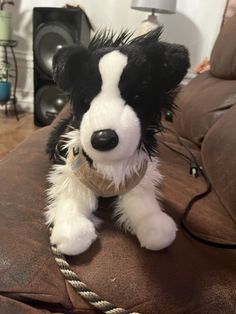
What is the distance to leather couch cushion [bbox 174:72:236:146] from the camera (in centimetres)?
110

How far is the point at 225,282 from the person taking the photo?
0.52 meters

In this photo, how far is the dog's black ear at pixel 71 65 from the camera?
0.55 meters

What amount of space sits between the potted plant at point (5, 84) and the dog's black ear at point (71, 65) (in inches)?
78.8

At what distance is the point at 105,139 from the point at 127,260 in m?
0.18

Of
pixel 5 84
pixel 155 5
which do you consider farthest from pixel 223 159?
pixel 5 84

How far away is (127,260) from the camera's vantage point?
53 centimetres

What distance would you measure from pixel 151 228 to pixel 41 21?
1992 mm

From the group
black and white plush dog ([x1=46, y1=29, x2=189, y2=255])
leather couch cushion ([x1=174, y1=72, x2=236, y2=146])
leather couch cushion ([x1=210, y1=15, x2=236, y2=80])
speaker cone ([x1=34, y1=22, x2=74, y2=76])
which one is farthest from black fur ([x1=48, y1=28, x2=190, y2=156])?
speaker cone ([x1=34, y1=22, x2=74, y2=76])

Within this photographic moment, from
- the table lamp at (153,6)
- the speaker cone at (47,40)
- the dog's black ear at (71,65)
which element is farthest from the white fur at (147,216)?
the speaker cone at (47,40)

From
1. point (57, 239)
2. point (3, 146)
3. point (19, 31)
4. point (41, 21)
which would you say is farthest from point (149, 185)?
point (19, 31)

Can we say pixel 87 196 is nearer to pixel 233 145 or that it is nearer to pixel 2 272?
pixel 2 272

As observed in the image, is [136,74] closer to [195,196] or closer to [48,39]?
[195,196]

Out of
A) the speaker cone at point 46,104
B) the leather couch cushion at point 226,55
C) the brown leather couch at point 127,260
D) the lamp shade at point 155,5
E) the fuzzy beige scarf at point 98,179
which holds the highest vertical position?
the lamp shade at point 155,5

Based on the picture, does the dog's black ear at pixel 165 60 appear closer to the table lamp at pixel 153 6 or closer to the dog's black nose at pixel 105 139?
the dog's black nose at pixel 105 139
